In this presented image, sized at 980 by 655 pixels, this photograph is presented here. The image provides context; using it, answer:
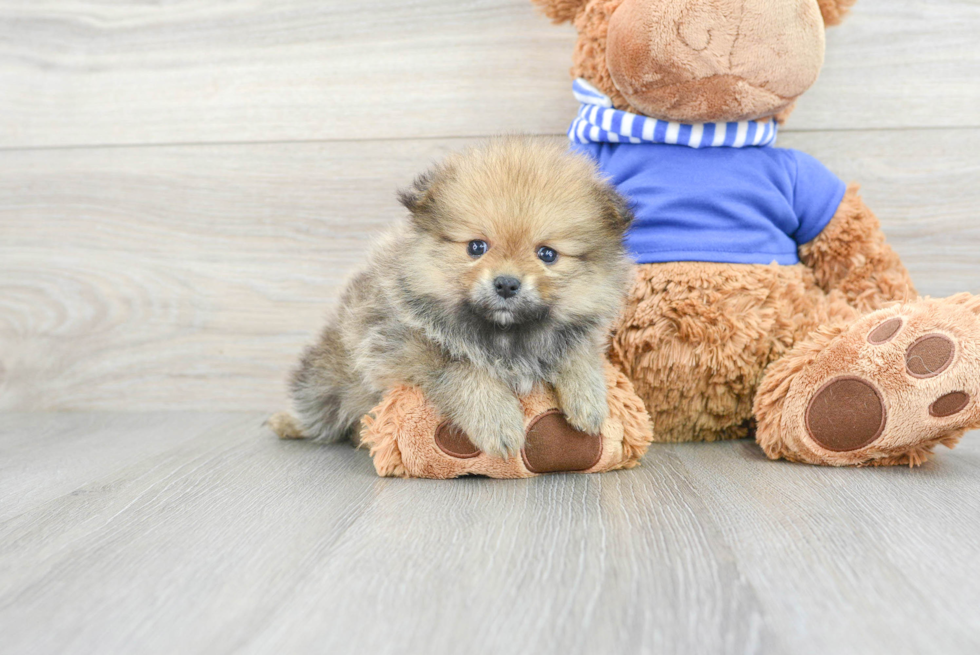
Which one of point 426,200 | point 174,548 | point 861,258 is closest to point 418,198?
point 426,200

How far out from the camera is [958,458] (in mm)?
1368

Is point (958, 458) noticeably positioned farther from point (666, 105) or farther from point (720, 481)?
point (666, 105)

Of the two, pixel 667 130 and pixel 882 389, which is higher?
pixel 667 130

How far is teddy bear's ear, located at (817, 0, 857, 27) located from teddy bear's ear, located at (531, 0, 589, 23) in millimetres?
452

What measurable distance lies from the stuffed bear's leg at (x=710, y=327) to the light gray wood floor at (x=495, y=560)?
0.45 feet

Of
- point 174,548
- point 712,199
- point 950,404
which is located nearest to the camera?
point 174,548

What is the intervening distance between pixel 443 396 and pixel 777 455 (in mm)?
619

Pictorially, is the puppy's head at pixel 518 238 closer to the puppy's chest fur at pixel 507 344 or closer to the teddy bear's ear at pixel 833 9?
the puppy's chest fur at pixel 507 344

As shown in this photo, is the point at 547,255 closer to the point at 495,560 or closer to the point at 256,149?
the point at 495,560

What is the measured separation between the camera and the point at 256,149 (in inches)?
73.7

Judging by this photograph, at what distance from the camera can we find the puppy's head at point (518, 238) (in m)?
1.12

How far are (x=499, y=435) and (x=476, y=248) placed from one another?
0.29 metres

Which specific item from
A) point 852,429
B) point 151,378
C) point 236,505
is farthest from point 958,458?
point 151,378

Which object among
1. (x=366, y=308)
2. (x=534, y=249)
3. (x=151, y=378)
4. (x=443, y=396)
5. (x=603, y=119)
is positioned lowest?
(x=151, y=378)
